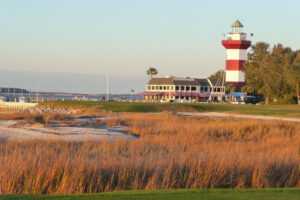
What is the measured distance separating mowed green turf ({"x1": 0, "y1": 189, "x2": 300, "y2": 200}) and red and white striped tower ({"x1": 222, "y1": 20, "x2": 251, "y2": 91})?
86022 mm

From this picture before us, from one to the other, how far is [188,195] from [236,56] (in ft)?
287

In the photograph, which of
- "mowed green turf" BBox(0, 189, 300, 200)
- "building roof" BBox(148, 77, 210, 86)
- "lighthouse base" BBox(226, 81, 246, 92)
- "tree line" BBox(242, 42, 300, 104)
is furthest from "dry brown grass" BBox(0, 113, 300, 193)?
"building roof" BBox(148, 77, 210, 86)

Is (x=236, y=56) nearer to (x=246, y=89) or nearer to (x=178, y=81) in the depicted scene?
(x=246, y=89)

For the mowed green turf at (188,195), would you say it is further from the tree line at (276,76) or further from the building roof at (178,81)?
the building roof at (178,81)

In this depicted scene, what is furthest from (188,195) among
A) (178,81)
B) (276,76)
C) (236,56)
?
(178,81)

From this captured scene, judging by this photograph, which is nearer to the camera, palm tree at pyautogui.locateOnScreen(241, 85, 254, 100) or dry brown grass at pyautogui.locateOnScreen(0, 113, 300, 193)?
dry brown grass at pyautogui.locateOnScreen(0, 113, 300, 193)

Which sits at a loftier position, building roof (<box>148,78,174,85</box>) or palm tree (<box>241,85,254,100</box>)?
building roof (<box>148,78,174,85</box>)

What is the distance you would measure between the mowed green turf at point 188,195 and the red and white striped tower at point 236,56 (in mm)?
86022

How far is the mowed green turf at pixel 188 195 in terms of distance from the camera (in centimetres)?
822

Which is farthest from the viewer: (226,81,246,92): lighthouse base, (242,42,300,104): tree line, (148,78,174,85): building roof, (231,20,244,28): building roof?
(148,78,174,85): building roof

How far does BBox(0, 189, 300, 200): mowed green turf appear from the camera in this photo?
8.22 metres

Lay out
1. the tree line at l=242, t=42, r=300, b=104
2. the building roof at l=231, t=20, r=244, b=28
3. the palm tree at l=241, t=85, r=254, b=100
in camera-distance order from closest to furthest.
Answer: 1. the tree line at l=242, t=42, r=300, b=104
2. the palm tree at l=241, t=85, r=254, b=100
3. the building roof at l=231, t=20, r=244, b=28

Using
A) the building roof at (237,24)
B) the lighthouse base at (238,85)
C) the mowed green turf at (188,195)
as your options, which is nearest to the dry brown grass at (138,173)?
the mowed green turf at (188,195)

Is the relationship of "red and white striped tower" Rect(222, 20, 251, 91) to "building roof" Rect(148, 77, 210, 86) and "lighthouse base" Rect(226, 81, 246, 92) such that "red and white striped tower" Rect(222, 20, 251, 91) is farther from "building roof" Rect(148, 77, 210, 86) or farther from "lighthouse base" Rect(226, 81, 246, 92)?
"building roof" Rect(148, 77, 210, 86)
